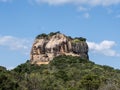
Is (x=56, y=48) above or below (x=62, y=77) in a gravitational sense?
above

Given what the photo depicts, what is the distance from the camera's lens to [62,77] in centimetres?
11750

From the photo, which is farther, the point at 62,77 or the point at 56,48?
the point at 56,48

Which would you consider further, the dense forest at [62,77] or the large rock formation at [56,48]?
the large rock formation at [56,48]

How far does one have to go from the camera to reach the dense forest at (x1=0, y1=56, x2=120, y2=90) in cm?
7904

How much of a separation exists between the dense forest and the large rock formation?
2924mm

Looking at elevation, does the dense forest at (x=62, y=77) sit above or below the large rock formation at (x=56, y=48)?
below

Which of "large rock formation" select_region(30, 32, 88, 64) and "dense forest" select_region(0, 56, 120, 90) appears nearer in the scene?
"dense forest" select_region(0, 56, 120, 90)

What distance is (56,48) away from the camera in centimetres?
14938

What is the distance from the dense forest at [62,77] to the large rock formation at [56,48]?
292 cm

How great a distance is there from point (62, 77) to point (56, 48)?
107 ft

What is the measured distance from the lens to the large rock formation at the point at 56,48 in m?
150

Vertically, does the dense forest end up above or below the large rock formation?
below

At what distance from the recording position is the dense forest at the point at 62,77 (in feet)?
259

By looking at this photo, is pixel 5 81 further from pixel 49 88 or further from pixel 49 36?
pixel 49 36
